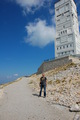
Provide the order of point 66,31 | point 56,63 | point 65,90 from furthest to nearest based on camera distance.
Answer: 1. point 66,31
2. point 56,63
3. point 65,90

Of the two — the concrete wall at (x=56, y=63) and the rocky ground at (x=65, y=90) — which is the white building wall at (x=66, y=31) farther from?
the rocky ground at (x=65, y=90)

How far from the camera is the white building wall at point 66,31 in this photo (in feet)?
180

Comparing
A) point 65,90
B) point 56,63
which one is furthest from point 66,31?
point 65,90

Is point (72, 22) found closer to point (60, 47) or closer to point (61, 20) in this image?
point (61, 20)

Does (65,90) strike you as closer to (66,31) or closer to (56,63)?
(56,63)

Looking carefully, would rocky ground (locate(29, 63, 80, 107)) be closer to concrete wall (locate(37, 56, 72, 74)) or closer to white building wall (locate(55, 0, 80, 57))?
concrete wall (locate(37, 56, 72, 74))

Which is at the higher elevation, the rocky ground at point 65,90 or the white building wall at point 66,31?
the white building wall at point 66,31

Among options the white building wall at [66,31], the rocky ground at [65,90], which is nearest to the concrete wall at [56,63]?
the white building wall at [66,31]

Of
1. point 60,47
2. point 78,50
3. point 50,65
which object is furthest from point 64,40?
point 50,65

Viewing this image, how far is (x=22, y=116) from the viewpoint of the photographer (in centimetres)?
703

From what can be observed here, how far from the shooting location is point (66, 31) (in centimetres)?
5909

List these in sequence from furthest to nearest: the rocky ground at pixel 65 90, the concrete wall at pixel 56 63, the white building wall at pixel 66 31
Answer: the white building wall at pixel 66 31
the concrete wall at pixel 56 63
the rocky ground at pixel 65 90

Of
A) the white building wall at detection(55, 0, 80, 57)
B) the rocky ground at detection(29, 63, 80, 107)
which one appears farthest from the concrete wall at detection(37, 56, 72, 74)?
the rocky ground at detection(29, 63, 80, 107)

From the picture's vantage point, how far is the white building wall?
55.0 metres
